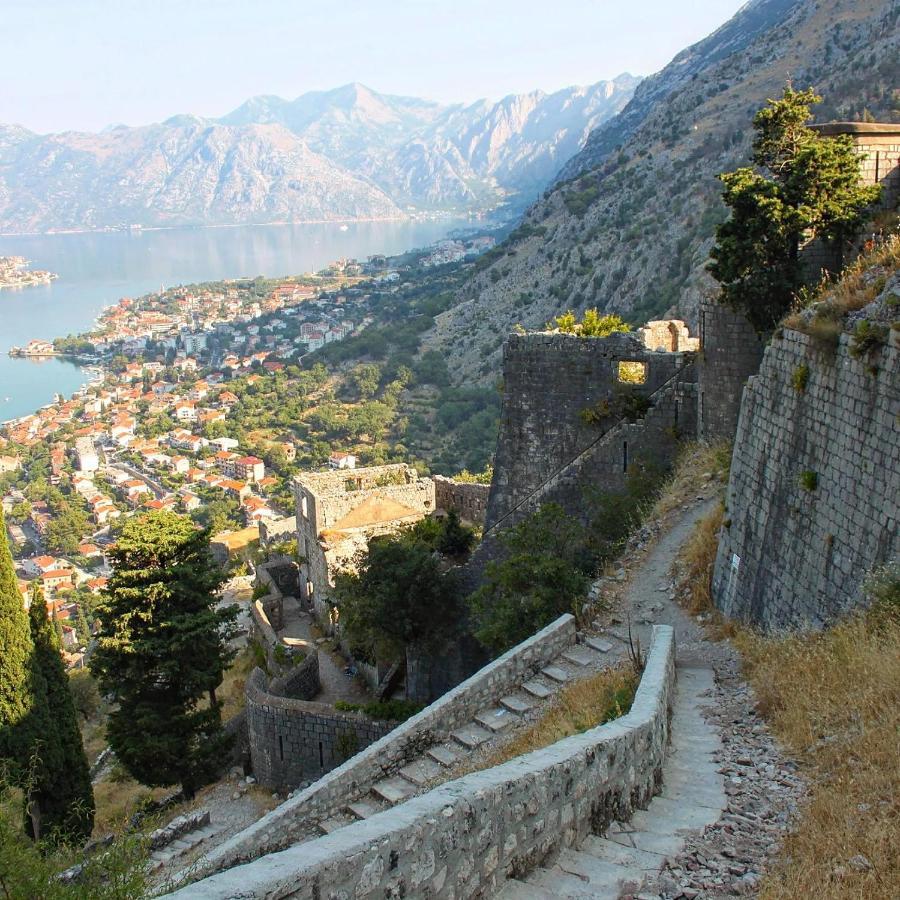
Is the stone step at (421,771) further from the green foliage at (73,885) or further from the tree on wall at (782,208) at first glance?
the tree on wall at (782,208)

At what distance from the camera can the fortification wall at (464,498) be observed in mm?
20289

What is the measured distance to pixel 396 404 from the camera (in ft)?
221

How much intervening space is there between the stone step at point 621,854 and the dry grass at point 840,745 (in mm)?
542

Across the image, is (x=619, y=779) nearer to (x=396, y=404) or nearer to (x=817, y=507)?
(x=817, y=507)

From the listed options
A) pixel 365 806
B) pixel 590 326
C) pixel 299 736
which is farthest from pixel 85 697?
pixel 365 806

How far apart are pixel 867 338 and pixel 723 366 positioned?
15.6 feet

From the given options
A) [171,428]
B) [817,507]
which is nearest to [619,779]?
[817,507]

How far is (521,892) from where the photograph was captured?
13.1 feet

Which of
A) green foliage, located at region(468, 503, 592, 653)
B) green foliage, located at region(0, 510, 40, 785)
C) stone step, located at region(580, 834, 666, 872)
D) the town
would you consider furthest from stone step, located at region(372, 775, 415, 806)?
Result: the town

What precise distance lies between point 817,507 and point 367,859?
554 cm

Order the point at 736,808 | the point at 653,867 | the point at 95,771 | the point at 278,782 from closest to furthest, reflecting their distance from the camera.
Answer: the point at 653,867, the point at 736,808, the point at 278,782, the point at 95,771

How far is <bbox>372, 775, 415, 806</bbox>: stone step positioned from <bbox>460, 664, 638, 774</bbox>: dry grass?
641 mm

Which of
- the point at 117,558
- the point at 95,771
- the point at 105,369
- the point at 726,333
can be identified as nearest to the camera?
the point at 726,333

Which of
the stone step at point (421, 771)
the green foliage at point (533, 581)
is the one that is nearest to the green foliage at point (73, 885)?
the stone step at point (421, 771)
